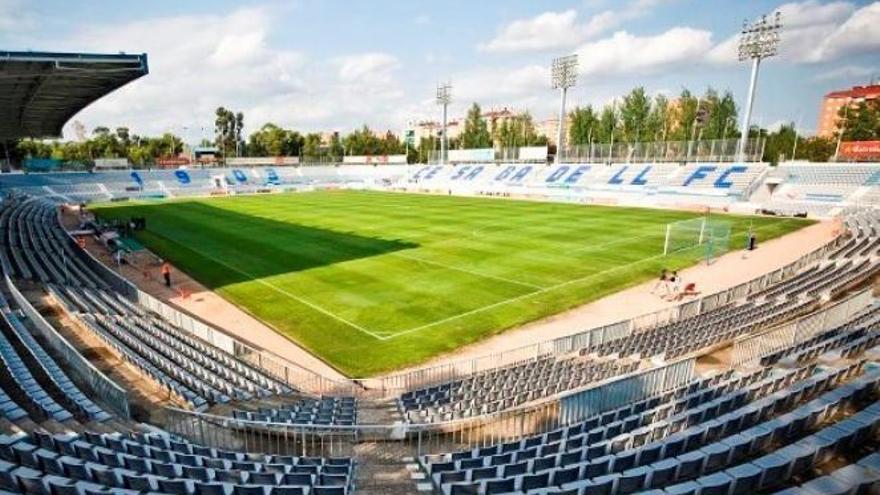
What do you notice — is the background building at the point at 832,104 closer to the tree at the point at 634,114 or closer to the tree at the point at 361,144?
the tree at the point at 634,114

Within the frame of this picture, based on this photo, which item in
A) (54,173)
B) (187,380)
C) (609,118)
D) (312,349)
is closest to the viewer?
(187,380)

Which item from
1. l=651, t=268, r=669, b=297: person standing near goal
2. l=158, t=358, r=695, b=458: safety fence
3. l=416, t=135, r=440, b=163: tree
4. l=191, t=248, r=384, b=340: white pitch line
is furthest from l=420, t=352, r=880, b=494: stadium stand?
l=416, t=135, r=440, b=163: tree

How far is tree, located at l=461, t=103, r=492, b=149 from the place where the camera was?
115 meters

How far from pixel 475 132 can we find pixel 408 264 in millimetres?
89914

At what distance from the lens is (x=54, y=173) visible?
78938mm

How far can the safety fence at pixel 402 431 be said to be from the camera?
394 inches

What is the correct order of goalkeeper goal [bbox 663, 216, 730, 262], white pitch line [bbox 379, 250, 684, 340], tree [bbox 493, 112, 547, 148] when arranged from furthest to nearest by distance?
tree [bbox 493, 112, 547, 148]
goalkeeper goal [bbox 663, 216, 730, 262]
white pitch line [bbox 379, 250, 684, 340]

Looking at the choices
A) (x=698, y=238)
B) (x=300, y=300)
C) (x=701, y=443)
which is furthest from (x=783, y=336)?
(x=698, y=238)

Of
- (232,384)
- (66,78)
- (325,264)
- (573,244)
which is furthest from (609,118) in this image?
(232,384)

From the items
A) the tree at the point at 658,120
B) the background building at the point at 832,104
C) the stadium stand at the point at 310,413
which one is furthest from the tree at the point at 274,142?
the background building at the point at 832,104

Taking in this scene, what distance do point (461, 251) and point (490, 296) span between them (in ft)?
33.0

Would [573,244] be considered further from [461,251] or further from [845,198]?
[845,198]

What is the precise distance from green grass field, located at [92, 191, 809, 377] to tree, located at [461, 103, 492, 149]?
199 ft

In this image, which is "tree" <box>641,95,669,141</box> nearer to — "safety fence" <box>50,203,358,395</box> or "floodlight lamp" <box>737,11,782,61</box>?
"floodlight lamp" <box>737,11,782,61</box>
